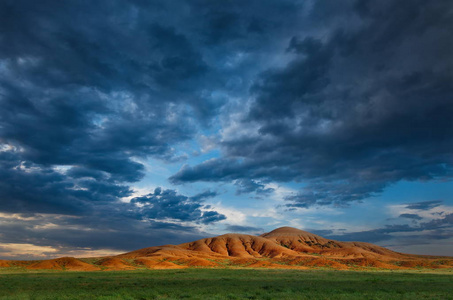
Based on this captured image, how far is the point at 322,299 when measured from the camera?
24.2 m

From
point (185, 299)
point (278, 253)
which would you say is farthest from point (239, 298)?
point (278, 253)

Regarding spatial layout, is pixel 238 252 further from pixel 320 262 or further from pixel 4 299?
pixel 4 299

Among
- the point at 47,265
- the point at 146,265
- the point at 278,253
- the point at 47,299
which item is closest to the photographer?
the point at 47,299

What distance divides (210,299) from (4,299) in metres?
17.2

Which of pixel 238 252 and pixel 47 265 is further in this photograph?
pixel 238 252

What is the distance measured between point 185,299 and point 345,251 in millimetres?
198055

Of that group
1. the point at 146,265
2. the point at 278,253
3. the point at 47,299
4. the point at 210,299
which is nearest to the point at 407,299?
the point at 210,299

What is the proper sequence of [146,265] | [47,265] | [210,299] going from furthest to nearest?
[146,265] < [47,265] < [210,299]

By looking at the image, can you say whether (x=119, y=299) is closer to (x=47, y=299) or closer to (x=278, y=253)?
(x=47, y=299)

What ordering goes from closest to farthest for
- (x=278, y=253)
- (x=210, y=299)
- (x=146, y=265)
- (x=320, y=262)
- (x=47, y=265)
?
(x=210, y=299) → (x=47, y=265) → (x=146, y=265) → (x=320, y=262) → (x=278, y=253)

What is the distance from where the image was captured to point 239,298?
25.0m

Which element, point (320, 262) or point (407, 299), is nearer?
point (407, 299)

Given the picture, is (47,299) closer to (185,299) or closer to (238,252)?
(185,299)

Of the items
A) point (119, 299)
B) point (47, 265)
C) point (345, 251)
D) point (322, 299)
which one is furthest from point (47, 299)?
point (345, 251)
